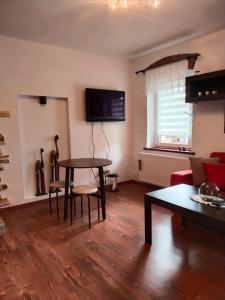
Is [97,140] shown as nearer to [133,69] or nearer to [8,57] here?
[133,69]

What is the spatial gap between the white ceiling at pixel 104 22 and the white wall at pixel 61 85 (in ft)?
0.66

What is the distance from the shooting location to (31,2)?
2273 millimetres

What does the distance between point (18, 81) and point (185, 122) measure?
8.80ft

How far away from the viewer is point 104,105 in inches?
161

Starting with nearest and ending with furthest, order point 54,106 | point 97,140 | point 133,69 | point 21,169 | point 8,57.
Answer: point 8,57, point 21,169, point 54,106, point 97,140, point 133,69

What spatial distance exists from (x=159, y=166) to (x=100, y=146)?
115 centimetres

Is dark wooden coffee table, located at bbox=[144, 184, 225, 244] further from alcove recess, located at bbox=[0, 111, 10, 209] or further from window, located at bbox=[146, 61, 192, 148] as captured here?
alcove recess, located at bbox=[0, 111, 10, 209]

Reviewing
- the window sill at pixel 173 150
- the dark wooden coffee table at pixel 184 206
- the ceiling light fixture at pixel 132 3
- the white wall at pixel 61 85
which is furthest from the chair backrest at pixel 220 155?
the ceiling light fixture at pixel 132 3

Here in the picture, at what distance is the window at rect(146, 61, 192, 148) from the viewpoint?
364 centimetres

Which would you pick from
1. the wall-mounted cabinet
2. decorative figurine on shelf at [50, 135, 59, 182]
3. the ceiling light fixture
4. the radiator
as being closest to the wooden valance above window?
the wall-mounted cabinet

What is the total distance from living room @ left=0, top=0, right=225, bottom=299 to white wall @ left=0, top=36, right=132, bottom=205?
0.02m

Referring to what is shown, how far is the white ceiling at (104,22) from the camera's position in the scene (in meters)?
2.39

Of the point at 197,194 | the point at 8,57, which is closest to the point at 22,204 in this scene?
A: the point at 8,57

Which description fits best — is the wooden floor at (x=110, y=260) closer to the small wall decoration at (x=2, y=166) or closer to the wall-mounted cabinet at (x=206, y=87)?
the small wall decoration at (x=2, y=166)
